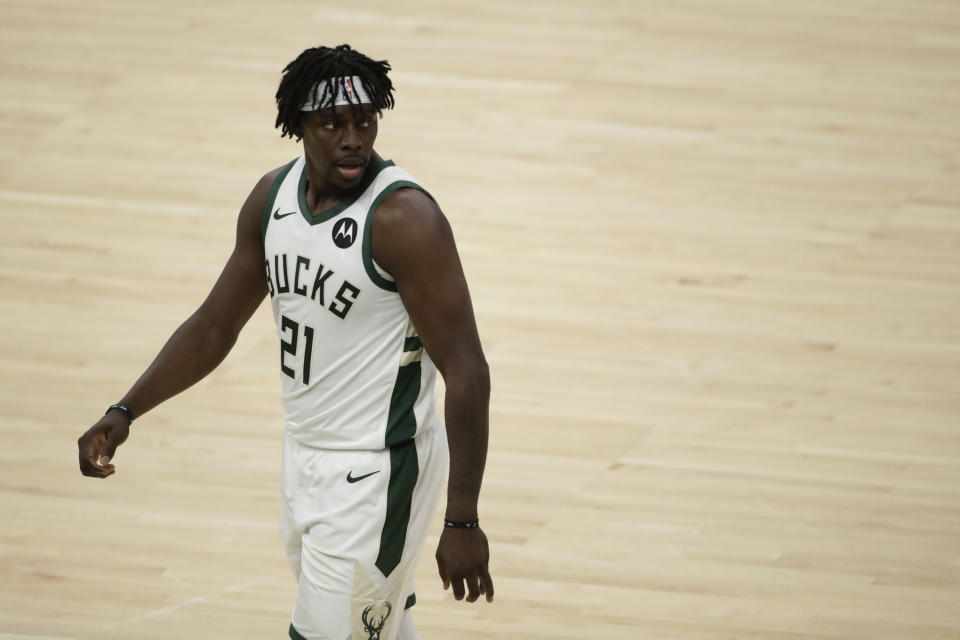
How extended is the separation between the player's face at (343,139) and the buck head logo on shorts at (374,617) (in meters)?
0.85

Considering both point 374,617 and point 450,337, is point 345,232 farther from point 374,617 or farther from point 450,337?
point 374,617

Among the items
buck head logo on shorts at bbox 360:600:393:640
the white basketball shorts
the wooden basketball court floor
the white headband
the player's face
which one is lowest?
the wooden basketball court floor

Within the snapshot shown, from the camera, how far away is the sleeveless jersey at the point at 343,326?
315cm

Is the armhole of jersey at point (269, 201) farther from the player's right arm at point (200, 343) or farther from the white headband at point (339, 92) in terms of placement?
the white headband at point (339, 92)

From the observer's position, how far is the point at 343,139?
10.2 feet

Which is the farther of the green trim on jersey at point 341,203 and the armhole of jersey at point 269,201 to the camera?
the armhole of jersey at point 269,201

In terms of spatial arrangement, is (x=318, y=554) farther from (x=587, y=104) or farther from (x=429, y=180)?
(x=587, y=104)

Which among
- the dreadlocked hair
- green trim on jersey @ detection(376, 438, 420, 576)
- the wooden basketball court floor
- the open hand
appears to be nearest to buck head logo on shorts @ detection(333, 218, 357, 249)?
the dreadlocked hair

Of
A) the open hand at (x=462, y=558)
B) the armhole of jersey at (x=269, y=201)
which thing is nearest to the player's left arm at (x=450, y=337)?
the open hand at (x=462, y=558)

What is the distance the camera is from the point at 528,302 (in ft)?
20.9

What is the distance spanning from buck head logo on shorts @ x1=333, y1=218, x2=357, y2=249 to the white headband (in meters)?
0.23

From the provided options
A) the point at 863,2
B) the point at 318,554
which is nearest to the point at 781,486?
the point at 318,554

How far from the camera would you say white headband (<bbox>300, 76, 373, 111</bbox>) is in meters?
3.10

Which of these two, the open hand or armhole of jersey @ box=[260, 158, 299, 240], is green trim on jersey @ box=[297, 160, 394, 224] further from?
the open hand
